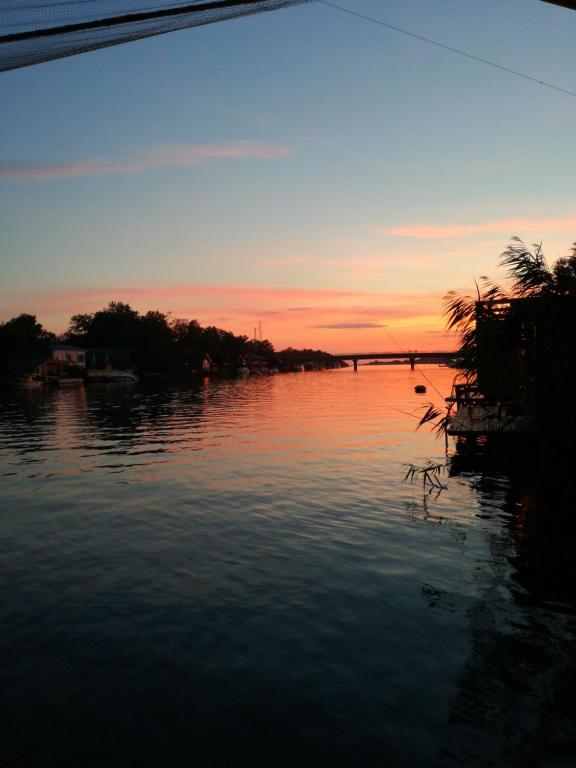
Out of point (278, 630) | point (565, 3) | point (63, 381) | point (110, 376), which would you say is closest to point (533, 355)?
point (278, 630)

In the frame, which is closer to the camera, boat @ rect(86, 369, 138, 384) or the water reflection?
the water reflection

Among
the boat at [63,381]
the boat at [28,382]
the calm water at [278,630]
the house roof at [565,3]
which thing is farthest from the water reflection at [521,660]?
the boat at [63,381]

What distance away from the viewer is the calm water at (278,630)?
22.8 feet

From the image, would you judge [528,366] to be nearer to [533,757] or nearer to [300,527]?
[300,527]

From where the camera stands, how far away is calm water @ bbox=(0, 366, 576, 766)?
6.95 meters

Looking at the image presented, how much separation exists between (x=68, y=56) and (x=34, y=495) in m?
16.6

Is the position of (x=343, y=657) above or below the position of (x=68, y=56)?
below

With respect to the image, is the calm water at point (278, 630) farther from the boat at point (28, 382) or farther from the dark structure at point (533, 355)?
the boat at point (28, 382)

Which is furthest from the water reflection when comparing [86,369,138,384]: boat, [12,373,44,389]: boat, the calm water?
[86,369,138,384]: boat

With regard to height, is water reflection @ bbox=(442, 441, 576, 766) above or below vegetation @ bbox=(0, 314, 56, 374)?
below

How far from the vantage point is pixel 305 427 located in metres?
44.3

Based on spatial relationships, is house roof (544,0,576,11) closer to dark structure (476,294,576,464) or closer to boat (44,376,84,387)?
dark structure (476,294,576,464)

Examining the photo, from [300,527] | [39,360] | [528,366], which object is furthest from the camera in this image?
[39,360]

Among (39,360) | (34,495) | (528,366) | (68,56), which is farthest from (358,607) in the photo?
(39,360)
